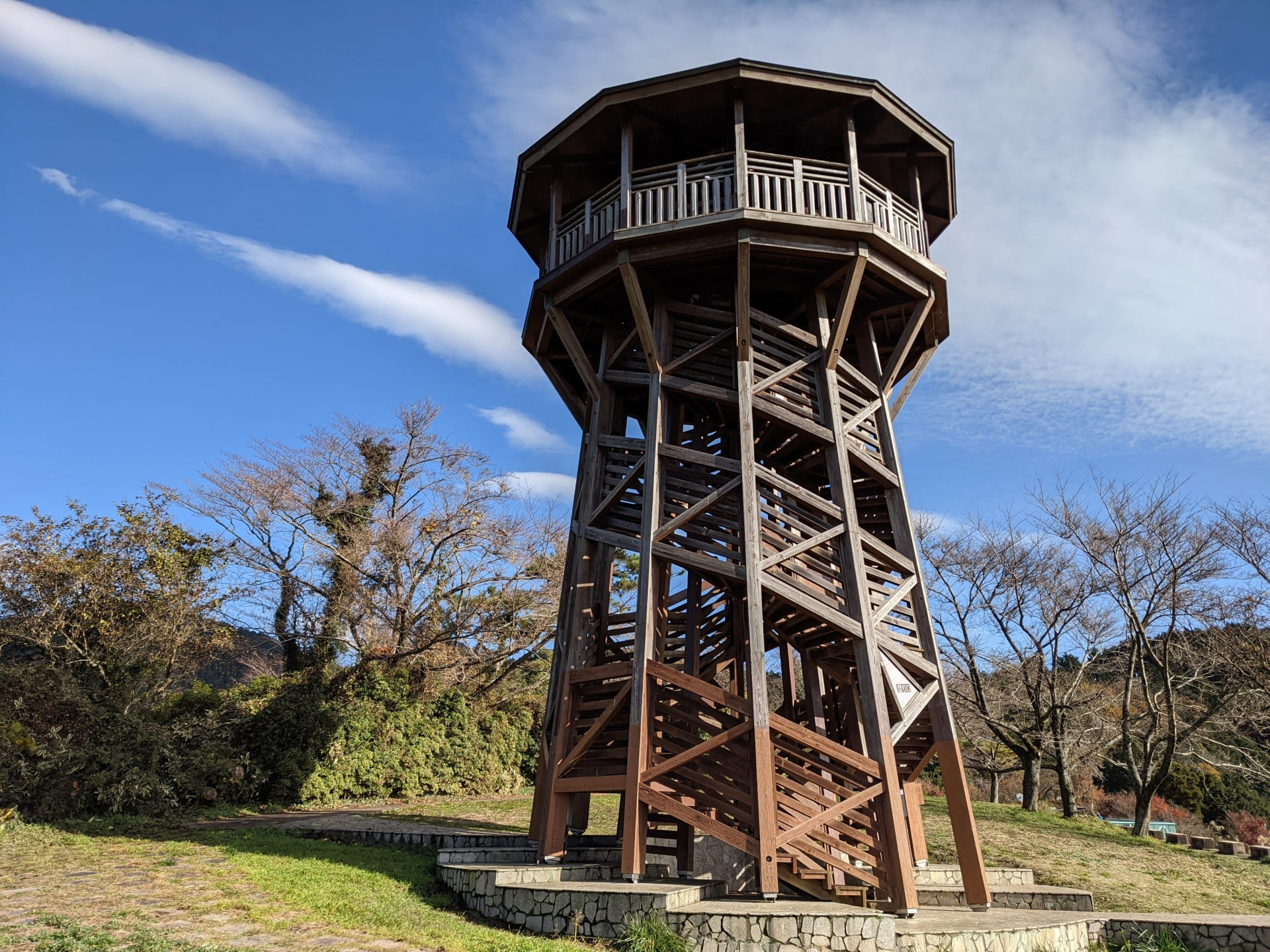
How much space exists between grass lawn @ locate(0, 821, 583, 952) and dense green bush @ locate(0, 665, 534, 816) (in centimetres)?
221

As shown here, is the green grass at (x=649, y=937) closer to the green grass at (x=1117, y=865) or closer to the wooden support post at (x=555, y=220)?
the green grass at (x=1117, y=865)

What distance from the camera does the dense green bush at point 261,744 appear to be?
12.6 meters

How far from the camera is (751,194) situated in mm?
9352

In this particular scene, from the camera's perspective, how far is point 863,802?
7.84 meters

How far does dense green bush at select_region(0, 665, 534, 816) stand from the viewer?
1264 centimetres

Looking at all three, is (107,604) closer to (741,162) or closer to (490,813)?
(490,813)

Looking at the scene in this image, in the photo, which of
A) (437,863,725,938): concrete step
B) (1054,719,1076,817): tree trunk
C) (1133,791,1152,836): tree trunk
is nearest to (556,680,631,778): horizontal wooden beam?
(437,863,725,938): concrete step

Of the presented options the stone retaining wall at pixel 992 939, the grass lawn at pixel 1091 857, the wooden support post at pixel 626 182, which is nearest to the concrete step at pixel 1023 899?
the grass lawn at pixel 1091 857

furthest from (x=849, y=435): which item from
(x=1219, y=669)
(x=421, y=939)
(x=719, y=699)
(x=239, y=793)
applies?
(x=1219, y=669)

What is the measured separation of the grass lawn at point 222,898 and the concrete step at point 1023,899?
16.1 feet

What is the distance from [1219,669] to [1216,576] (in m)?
2.55

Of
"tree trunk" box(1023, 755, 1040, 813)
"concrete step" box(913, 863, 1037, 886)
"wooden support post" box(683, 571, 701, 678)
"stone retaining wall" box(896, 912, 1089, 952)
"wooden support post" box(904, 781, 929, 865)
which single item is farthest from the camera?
"tree trunk" box(1023, 755, 1040, 813)

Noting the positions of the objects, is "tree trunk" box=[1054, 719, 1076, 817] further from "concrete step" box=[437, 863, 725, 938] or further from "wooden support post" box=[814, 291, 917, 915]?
"concrete step" box=[437, 863, 725, 938]

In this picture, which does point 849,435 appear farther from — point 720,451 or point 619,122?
point 619,122
